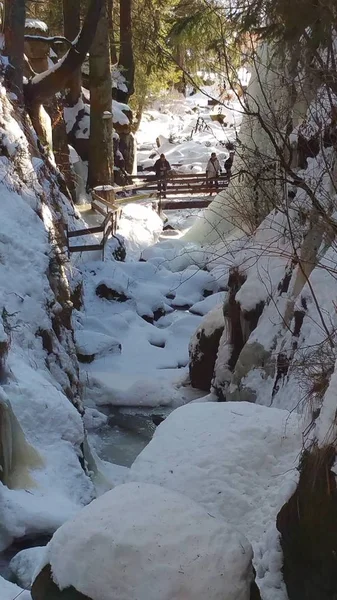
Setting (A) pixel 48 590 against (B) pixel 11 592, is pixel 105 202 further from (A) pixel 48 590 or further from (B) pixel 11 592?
(A) pixel 48 590

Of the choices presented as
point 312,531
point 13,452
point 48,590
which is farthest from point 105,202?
point 48,590

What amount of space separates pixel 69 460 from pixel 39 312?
7.05 feet

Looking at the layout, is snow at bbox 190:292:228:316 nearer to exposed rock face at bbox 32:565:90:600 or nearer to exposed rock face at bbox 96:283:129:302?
exposed rock face at bbox 96:283:129:302

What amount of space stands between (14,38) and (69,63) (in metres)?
1.02

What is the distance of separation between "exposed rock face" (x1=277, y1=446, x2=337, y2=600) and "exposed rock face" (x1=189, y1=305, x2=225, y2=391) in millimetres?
6652

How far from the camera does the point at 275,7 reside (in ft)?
25.8

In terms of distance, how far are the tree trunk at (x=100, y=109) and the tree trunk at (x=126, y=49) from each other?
9.59ft

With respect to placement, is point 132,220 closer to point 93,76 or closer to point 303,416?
point 93,76

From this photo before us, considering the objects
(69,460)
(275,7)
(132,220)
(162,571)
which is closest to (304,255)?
(275,7)

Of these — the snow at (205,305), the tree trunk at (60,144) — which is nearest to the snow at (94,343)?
the snow at (205,305)

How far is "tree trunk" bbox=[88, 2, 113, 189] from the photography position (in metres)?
18.3

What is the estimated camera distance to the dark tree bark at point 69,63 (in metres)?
12.8

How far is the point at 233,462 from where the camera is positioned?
5.75 metres

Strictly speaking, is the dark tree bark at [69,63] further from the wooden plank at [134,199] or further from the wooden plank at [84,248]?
the wooden plank at [134,199]
